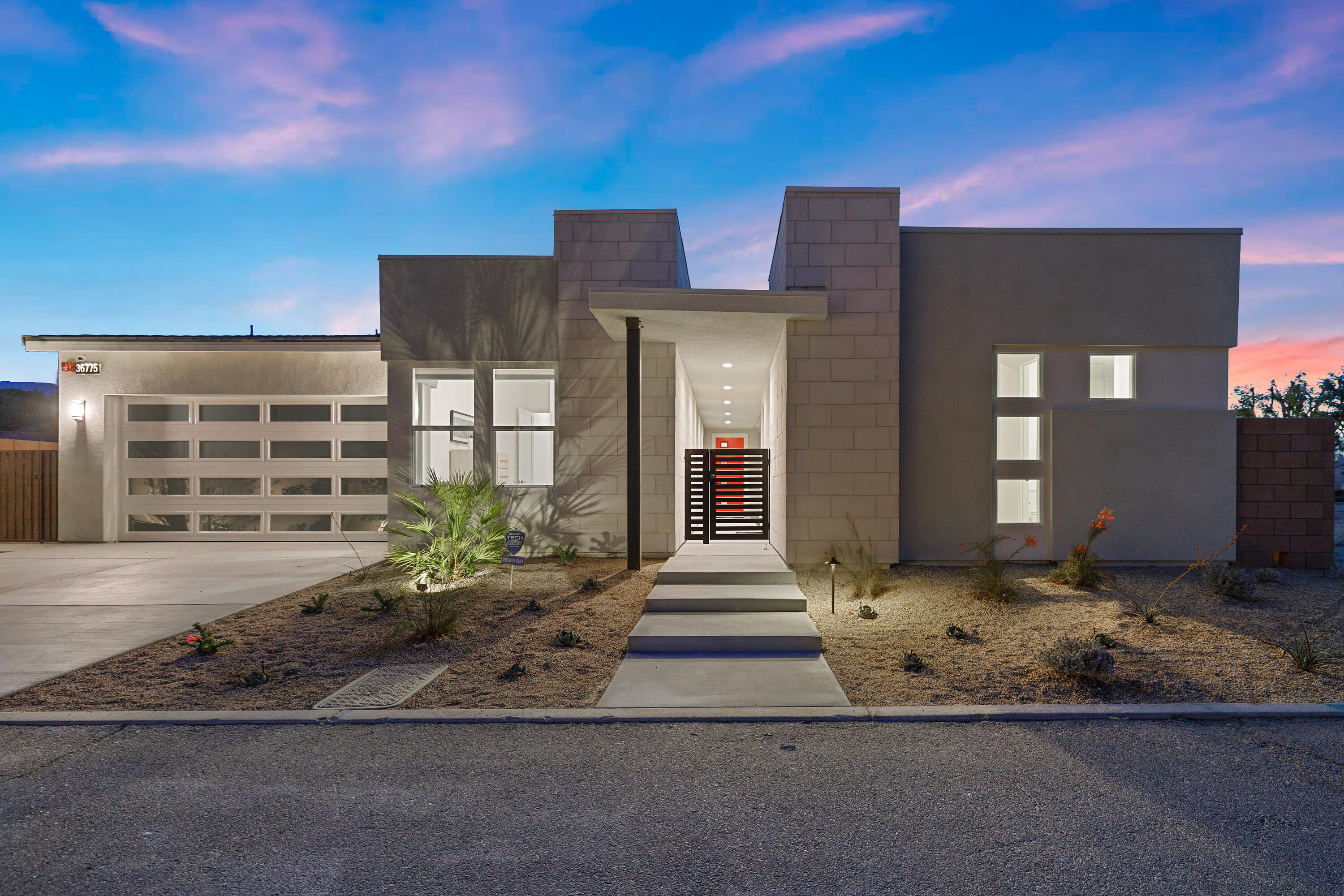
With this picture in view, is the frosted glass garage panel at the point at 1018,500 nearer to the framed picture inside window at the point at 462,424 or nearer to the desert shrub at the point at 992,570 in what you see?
the desert shrub at the point at 992,570

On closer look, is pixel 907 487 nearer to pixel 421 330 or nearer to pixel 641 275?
pixel 641 275

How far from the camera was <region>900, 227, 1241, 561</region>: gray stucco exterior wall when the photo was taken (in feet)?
28.3

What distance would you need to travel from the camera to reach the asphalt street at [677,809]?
2236 millimetres

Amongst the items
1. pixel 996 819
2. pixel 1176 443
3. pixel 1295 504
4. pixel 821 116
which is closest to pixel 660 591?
pixel 996 819

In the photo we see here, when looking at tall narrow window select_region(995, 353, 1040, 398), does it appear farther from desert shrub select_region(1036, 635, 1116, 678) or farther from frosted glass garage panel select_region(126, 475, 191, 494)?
frosted glass garage panel select_region(126, 475, 191, 494)

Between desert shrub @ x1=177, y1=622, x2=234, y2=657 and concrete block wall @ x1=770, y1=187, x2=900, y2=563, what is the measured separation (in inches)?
252

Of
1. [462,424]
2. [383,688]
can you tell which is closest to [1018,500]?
[383,688]

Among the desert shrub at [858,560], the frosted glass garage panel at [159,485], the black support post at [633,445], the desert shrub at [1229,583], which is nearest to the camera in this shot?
the desert shrub at [1229,583]

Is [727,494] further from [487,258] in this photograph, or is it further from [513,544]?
[487,258]

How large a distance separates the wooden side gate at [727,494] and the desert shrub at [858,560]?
8.71ft

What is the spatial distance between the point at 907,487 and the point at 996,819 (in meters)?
6.42

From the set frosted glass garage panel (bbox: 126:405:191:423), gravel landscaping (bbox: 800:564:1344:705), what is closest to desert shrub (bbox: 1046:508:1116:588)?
gravel landscaping (bbox: 800:564:1344:705)

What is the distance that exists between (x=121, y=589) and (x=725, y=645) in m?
8.13

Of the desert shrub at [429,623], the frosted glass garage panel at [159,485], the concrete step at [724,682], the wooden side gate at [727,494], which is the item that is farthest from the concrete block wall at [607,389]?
the frosted glass garage panel at [159,485]
